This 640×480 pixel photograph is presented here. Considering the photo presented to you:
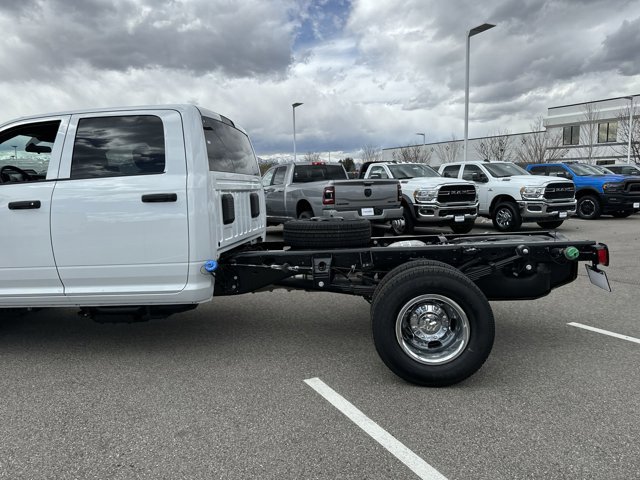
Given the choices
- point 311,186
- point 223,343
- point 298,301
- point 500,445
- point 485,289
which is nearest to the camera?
A: point 500,445

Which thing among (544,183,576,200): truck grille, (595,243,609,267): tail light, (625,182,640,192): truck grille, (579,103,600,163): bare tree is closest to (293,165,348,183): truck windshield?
(544,183,576,200): truck grille

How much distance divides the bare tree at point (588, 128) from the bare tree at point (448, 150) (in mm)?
13205

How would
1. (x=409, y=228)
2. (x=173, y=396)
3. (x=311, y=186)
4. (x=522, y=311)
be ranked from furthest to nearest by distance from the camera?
(x=409, y=228) < (x=311, y=186) < (x=522, y=311) < (x=173, y=396)

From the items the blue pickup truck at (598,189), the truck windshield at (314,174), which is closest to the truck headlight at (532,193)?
the blue pickup truck at (598,189)

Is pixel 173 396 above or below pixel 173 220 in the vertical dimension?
below

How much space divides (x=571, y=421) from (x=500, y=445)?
592 mm

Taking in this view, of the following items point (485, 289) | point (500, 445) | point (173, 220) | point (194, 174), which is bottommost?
point (500, 445)

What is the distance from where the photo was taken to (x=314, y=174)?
11.6 metres

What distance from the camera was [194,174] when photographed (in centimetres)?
381

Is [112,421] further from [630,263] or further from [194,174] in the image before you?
[630,263]

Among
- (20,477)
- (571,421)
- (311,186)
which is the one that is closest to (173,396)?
(20,477)

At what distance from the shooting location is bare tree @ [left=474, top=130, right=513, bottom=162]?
1943 inches

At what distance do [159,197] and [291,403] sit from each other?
6.03 feet

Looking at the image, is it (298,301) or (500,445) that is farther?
(298,301)
